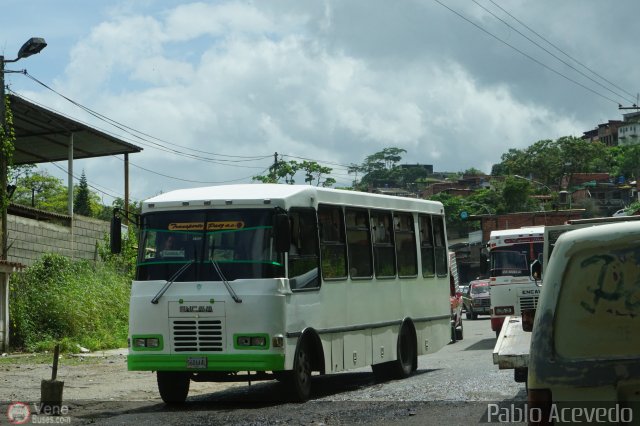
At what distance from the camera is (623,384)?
5.72 m

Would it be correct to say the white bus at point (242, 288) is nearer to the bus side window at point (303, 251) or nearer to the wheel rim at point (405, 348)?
the bus side window at point (303, 251)

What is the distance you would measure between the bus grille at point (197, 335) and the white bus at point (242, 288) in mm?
13

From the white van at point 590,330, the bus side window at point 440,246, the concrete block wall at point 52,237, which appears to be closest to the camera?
the white van at point 590,330


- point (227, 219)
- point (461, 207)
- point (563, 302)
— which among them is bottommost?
point (563, 302)

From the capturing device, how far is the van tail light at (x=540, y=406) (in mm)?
5812

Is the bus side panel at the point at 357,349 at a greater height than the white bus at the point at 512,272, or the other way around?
the white bus at the point at 512,272

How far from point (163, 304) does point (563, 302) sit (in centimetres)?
941

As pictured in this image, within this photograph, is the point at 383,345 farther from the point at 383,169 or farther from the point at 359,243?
the point at 383,169

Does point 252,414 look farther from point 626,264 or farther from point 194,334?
point 626,264

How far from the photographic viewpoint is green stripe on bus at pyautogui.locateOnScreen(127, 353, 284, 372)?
1427 cm

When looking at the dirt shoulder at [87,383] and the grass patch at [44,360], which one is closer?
the dirt shoulder at [87,383]

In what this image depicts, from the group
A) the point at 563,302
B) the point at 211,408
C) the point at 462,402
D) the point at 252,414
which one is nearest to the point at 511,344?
the point at 462,402

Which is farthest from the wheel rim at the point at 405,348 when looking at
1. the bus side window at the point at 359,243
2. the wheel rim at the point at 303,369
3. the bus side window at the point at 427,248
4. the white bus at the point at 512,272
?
the white bus at the point at 512,272

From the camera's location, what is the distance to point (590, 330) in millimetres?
5887
